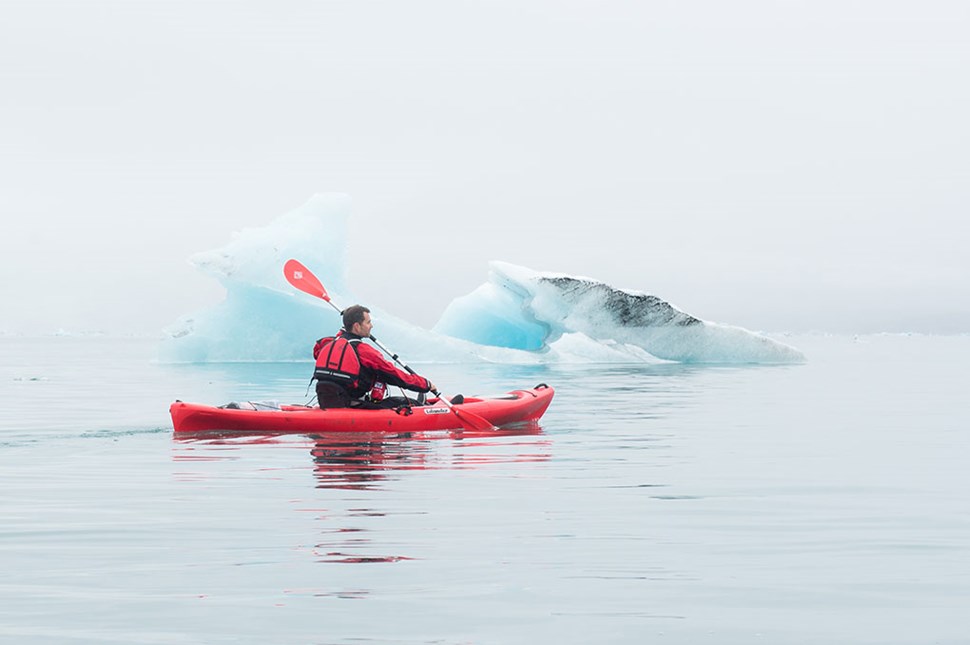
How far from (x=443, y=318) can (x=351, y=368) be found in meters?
23.9

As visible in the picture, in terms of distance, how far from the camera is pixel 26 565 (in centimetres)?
482

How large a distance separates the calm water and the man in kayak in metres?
0.54

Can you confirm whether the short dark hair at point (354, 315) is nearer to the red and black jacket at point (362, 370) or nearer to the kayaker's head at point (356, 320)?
the kayaker's head at point (356, 320)

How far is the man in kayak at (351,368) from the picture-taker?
35.5 ft

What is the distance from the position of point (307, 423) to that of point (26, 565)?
19.8ft

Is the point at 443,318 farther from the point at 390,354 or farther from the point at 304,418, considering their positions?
the point at 304,418

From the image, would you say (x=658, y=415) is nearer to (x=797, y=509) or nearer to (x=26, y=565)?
(x=797, y=509)

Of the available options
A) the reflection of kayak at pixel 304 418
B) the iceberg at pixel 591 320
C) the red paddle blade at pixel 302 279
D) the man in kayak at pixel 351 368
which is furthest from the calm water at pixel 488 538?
the iceberg at pixel 591 320

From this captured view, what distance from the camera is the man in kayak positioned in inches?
426

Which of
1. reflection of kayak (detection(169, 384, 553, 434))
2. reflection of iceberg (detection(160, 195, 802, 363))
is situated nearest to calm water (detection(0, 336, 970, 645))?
reflection of kayak (detection(169, 384, 553, 434))

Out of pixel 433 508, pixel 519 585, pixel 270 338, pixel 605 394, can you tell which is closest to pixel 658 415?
pixel 605 394

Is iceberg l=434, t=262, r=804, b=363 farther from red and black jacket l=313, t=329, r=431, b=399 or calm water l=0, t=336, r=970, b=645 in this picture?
red and black jacket l=313, t=329, r=431, b=399

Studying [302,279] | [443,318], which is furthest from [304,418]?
[443,318]

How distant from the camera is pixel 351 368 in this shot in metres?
10.9
